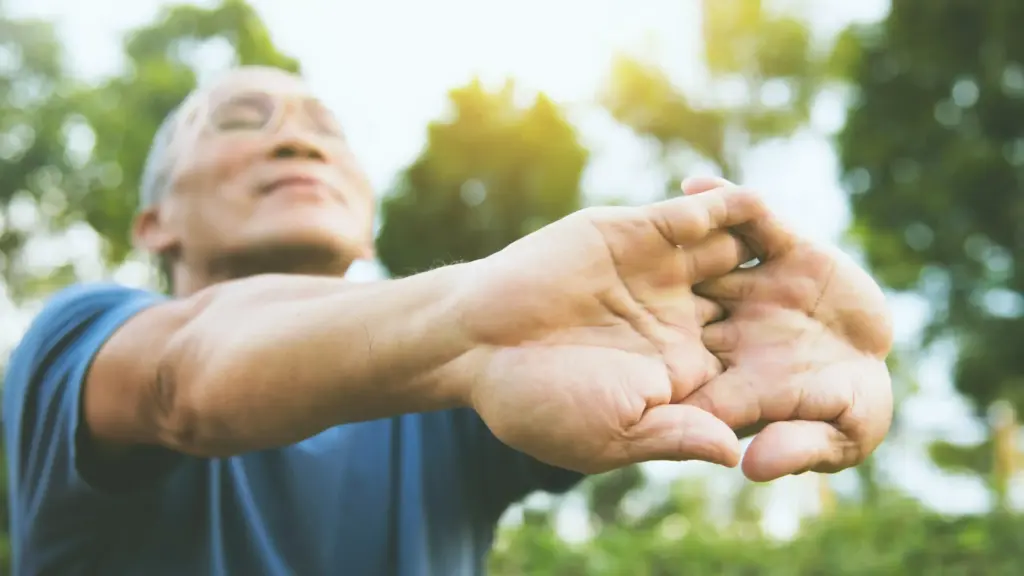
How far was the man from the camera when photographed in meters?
1.11

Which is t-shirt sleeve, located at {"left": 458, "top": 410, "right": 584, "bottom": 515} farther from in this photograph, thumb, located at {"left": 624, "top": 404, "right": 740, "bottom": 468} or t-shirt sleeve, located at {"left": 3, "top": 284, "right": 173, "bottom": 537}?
thumb, located at {"left": 624, "top": 404, "right": 740, "bottom": 468}

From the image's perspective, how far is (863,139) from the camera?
927 centimetres

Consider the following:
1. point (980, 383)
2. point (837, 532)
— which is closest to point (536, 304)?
point (837, 532)

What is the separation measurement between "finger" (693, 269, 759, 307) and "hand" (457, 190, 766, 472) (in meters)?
0.10

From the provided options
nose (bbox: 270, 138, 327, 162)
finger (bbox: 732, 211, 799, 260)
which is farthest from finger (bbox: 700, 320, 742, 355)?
nose (bbox: 270, 138, 327, 162)

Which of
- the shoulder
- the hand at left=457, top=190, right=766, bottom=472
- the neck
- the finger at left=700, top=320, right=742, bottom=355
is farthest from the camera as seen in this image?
the neck

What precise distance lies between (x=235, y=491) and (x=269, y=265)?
0.45 meters

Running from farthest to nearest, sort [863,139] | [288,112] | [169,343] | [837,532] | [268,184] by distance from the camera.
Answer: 1. [863,139]
2. [837,532]
3. [288,112]
4. [268,184]
5. [169,343]

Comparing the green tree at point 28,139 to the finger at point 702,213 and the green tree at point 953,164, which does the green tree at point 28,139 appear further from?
the finger at point 702,213

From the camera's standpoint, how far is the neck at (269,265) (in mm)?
1847

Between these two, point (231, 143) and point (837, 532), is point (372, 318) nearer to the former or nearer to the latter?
point (231, 143)

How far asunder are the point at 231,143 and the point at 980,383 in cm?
784

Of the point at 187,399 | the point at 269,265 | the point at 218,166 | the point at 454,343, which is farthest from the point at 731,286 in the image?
the point at 218,166

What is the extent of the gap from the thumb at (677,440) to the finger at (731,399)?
0.38 feet
